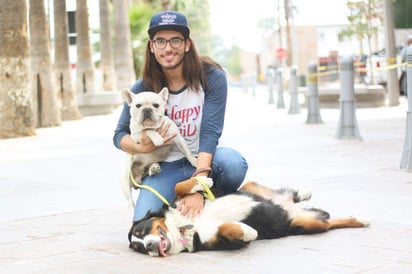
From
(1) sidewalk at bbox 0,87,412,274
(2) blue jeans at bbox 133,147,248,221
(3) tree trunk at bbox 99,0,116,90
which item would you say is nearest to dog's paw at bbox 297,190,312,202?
(1) sidewalk at bbox 0,87,412,274

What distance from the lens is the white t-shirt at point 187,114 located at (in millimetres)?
5965

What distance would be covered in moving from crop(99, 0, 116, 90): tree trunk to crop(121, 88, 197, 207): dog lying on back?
85.2 feet

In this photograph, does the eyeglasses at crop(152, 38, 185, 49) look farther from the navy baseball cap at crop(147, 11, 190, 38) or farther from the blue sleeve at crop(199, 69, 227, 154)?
the blue sleeve at crop(199, 69, 227, 154)

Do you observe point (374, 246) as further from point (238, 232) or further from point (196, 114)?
point (196, 114)

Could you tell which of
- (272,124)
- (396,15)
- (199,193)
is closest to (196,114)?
(199,193)

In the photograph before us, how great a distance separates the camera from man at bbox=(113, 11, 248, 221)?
581cm

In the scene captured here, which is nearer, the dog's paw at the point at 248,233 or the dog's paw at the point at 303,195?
the dog's paw at the point at 248,233

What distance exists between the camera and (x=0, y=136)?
17109 mm

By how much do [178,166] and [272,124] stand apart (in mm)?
13514

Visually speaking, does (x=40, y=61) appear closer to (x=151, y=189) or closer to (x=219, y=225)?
(x=151, y=189)

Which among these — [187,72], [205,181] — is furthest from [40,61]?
[205,181]

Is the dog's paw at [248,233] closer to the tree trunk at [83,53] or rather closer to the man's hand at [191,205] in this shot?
the man's hand at [191,205]

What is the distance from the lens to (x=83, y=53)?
28.0 metres

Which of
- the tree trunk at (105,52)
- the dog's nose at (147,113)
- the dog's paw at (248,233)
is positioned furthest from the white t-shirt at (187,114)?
the tree trunk at (105,52)
